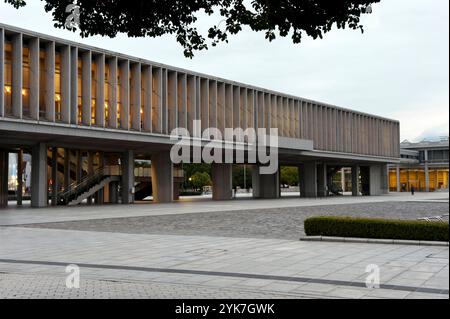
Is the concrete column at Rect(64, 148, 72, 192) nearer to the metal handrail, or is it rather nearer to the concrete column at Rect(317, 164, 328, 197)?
the metal handrail

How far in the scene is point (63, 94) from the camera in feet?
137

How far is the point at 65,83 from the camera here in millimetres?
41594

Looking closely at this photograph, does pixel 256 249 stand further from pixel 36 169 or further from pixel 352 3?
pixel 36 169

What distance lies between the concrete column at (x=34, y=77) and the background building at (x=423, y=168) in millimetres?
91791

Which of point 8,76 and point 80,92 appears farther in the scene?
point 80,92

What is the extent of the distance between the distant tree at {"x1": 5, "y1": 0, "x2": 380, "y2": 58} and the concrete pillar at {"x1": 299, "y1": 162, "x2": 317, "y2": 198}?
66.2 meters

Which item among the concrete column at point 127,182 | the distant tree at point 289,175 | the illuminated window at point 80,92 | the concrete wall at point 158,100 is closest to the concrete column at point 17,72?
the concrete wall at point 158,100

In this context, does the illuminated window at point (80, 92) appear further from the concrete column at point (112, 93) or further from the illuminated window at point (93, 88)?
the concrete column at point (112, 93)

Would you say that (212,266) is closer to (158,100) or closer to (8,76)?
(8,76)

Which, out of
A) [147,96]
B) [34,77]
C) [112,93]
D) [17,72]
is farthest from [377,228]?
[147,96]

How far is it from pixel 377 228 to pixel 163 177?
131ft

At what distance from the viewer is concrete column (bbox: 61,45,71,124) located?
41.2m
